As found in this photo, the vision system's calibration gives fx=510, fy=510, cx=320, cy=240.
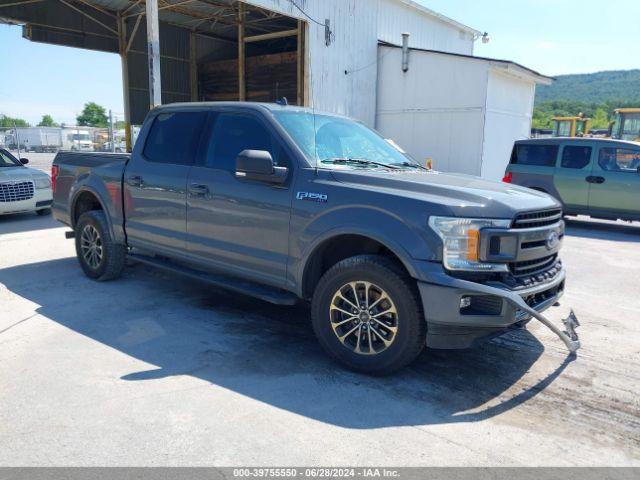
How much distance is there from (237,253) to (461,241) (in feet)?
6.70

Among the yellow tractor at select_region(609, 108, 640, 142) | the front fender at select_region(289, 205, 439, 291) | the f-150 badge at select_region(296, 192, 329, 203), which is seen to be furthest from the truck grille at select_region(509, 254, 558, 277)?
the yellow tractor at select_region(609, 108, 640, 142)

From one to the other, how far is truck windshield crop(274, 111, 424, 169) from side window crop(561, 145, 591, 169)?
7.78 metres

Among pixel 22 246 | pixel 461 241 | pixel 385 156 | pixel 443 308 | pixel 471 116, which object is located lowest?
pixel 22 246

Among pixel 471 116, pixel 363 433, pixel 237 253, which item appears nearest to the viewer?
pixel 363 433

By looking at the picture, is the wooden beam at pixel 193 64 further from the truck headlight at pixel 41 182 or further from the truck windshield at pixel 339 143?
the truck windshield at pixel 339 143

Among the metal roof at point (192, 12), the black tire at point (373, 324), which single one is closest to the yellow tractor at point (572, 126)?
the metal roof at point (192, 12)

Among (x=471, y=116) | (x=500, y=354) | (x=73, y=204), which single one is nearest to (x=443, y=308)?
(x=500, y=354)

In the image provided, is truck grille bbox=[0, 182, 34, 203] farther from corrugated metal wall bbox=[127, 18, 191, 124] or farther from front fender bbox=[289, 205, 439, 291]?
corrugated metal wall bbox=[127, 18, 191, 124]

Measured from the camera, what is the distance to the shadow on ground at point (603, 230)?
10.4m

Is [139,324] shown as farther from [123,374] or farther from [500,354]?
[500,354]

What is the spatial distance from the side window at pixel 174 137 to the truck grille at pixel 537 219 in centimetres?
307

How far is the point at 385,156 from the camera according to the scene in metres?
4.89

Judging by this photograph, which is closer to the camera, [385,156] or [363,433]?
[363,433]

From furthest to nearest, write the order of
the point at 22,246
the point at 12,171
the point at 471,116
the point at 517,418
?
the point at 471,116 < the point at 12,171 < the point at 22,246 < the point at 517,418
